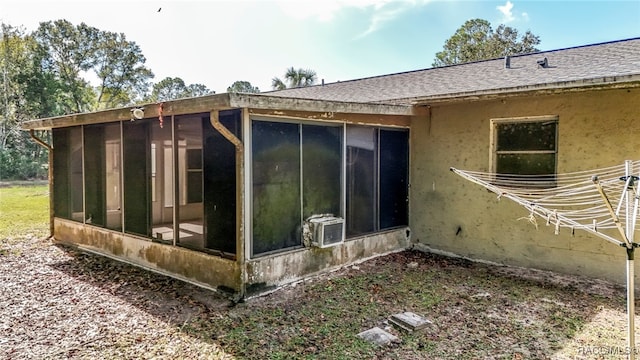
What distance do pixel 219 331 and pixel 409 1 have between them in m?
14.2

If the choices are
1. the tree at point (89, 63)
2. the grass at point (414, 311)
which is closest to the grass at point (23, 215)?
the grass at point (414, 311)

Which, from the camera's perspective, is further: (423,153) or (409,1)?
(409,1)

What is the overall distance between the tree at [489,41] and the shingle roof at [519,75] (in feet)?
56.2

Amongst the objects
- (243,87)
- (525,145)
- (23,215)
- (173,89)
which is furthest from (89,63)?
(525,145)

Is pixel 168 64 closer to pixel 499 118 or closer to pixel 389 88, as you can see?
pixel 389 88

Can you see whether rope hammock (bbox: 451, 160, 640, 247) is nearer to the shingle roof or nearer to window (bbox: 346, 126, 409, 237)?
the shingle roof

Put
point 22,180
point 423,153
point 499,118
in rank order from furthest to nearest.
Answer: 1. point 22,180
2. point 423,153
3. point 499,118

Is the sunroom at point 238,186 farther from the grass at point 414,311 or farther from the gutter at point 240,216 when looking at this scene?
the grass at point 414,311

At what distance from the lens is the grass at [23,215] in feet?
28.3

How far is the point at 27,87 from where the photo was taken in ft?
74.9

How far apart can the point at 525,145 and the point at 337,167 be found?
297 centimetres

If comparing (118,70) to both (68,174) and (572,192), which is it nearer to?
(68,174)

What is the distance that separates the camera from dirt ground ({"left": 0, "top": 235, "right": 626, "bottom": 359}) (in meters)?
3.39

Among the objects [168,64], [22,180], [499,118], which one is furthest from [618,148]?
[168,64]
